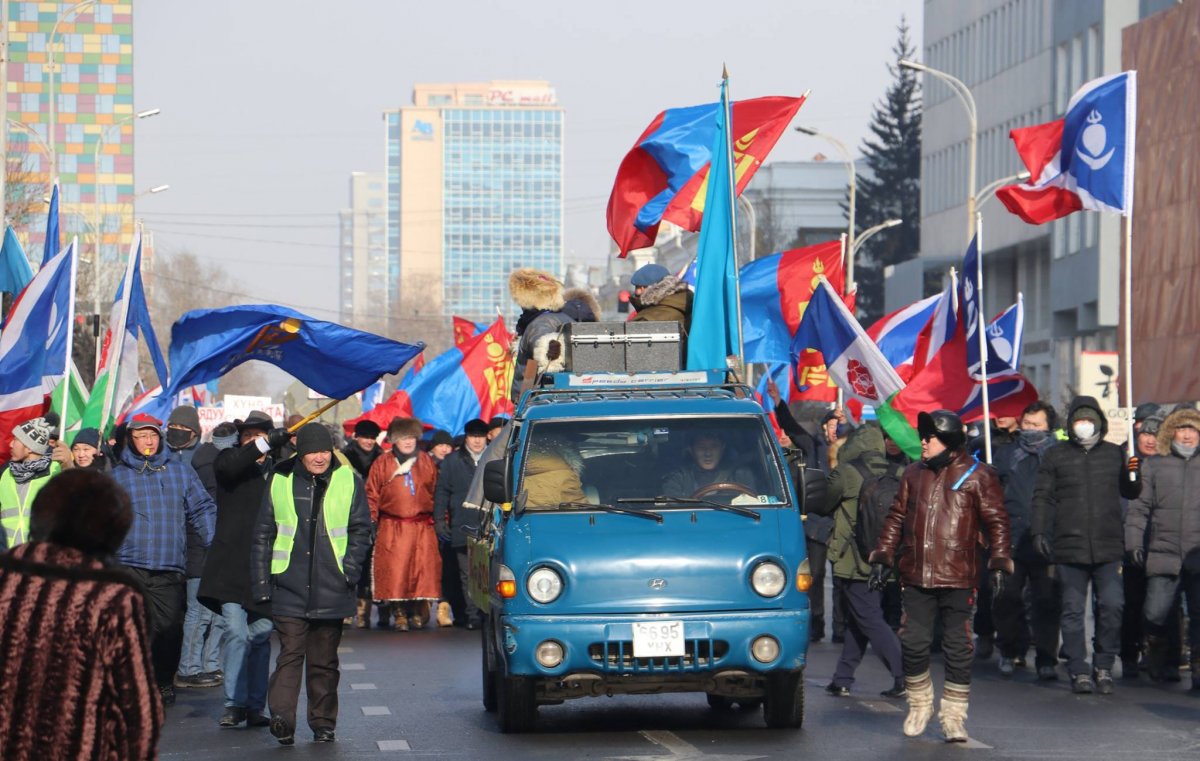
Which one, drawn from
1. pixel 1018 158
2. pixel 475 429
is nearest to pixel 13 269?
pixel 475 429

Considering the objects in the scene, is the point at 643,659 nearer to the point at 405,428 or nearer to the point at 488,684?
the point at 488,684

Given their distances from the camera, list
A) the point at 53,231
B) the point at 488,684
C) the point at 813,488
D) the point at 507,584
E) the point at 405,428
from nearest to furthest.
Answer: the point at 507,584, the point at 813,488, the point at 488,684, the point at 53,231, the point at 405,428

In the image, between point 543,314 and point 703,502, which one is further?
point 543,314

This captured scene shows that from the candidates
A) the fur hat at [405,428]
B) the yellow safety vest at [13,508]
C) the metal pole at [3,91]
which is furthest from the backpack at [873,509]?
the metal pole at [3,91]

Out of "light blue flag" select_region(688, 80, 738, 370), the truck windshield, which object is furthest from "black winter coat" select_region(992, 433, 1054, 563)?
the truck windshield

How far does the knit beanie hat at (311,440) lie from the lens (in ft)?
39.9

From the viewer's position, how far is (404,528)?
71.2 feet

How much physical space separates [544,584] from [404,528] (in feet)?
32.5

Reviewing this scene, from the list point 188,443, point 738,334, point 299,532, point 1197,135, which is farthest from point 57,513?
point 1197,135

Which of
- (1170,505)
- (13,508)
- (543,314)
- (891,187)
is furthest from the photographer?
(891,187)

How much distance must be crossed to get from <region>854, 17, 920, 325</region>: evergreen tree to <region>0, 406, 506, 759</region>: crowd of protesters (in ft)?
254

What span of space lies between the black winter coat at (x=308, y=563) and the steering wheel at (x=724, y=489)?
1916mm

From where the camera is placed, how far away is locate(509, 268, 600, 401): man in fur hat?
15.2 metres

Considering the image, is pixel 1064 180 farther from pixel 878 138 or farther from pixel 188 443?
pixel 878 138
